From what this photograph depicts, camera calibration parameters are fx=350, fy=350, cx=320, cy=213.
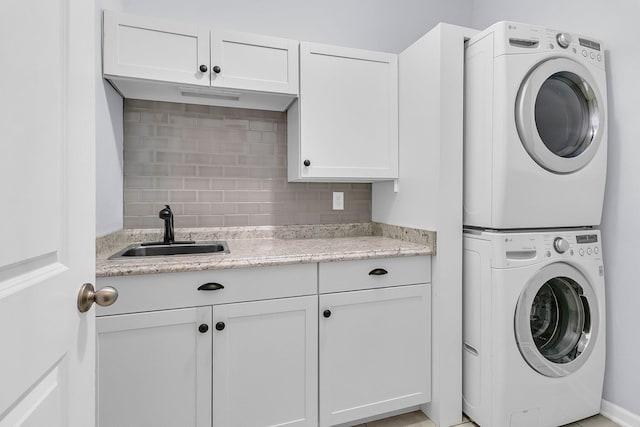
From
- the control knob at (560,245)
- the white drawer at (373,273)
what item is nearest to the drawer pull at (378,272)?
the white drawer at (373,273)

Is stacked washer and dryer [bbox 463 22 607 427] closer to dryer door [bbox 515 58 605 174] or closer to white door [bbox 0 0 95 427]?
dryer door [bbox 515 58 605 174]

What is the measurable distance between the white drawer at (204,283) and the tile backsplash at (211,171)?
0.75m

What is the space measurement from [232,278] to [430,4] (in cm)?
252

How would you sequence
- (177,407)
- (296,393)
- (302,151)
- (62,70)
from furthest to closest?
(302,151) < (296,393) < (177,407) < (62,70)

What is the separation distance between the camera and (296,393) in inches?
63.1

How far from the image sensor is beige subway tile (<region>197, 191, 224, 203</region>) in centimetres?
214

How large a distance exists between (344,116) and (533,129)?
37.8 inches

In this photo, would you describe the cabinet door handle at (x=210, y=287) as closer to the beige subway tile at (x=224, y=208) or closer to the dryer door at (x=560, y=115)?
the beige subway tile at (x=224, y=208)

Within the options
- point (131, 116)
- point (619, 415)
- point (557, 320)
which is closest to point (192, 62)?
point (131, 116)

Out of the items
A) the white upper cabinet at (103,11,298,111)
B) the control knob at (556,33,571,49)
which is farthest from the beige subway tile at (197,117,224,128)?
the control knob at (556,33,571,49)

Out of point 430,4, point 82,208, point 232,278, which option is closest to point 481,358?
point 232,278

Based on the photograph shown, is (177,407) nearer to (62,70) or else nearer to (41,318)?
(41,318)

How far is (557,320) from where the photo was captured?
1.88 m

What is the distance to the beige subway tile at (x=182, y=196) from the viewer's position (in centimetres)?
209
